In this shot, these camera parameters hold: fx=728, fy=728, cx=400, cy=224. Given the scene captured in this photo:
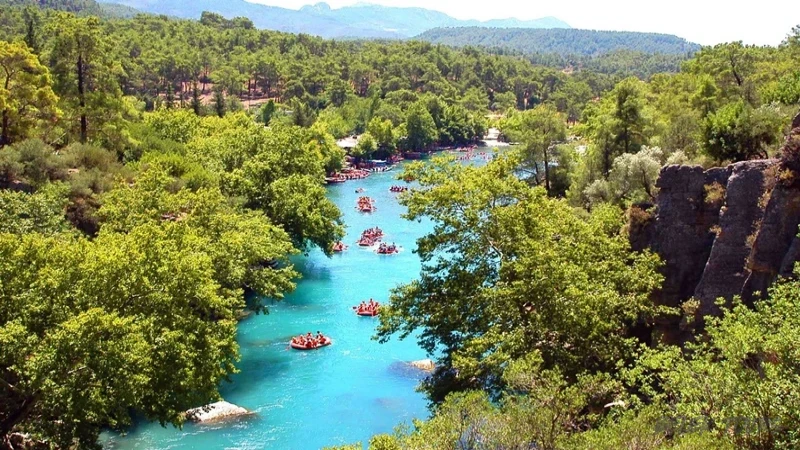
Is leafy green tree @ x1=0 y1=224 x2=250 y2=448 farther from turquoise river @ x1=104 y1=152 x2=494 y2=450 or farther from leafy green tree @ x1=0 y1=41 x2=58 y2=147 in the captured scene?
leafy green tree @ x1=0 y1=41 x2=58 y2=147

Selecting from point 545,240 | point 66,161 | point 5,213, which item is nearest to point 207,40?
point 66,161

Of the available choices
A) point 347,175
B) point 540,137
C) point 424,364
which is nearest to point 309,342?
point 424,364

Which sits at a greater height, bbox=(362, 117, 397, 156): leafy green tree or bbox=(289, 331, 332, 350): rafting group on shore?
bbox=(362, 117, 397, 156): leafy green tree

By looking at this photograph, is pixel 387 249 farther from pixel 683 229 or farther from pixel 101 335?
pixel 101 335

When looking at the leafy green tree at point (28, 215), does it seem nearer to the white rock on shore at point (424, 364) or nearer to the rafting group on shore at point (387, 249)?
the white rock on shore at point (424, 364)

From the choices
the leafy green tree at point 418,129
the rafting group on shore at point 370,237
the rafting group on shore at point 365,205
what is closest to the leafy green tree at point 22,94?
the rafting group on shore at point 370,237

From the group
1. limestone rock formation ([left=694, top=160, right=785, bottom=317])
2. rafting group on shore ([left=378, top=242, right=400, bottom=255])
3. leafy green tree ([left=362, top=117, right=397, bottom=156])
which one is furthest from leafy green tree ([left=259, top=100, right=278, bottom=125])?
limestone rock formation ([left=694, top=160, right=785, bottom=317])
